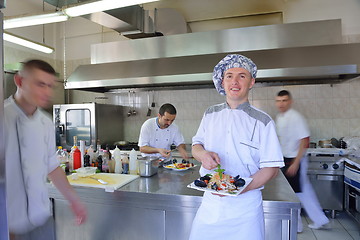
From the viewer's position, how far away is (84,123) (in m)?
4.68

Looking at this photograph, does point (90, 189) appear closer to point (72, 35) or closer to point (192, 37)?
point (192, 37)

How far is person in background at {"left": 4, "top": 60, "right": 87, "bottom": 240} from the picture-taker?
0.94 m

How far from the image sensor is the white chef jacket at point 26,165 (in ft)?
3.06

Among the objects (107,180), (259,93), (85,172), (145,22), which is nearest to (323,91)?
(259,93)

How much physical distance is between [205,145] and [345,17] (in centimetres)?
403

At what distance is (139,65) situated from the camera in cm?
381

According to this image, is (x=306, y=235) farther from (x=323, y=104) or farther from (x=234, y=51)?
(x=234, y=51)

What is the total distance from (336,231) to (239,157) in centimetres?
272

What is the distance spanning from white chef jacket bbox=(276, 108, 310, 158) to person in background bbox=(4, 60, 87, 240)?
9.57 ft

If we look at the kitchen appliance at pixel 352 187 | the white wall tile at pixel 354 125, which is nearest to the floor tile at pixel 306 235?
the kitchen appliance at pixel 352 187

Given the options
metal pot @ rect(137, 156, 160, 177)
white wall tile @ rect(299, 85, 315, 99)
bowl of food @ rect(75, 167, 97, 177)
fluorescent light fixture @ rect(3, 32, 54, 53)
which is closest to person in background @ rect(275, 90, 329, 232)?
Result: white wall tile @ rect(299, 85, 315, 99)

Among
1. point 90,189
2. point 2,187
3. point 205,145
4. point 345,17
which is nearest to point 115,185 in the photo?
point 90,189

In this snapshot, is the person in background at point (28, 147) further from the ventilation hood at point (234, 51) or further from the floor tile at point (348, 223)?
the floor tile at point (348, 223)

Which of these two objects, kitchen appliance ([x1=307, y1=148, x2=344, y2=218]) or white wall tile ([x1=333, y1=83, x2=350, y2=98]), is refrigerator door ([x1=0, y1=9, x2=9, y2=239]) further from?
white wall tile ([x1=333, y1=83, x2=350, y2=98])
